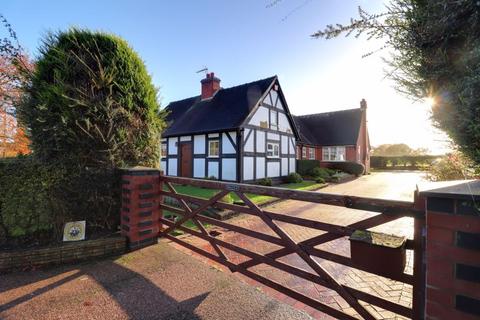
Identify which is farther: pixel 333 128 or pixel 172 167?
pixel 333 128

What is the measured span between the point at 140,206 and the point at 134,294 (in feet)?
5.31

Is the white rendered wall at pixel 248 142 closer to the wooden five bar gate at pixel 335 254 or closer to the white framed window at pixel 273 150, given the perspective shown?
the white framed window at pixel 273 150

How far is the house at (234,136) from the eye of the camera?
12500 mm

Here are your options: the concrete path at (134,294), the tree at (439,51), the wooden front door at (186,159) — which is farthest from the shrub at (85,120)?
the wooden front door at (186,159)

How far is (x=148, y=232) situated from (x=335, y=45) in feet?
13.5

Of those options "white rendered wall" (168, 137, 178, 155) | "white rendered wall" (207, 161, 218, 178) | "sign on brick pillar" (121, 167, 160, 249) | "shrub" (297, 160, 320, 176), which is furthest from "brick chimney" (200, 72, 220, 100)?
"sign on brick pillar" (121, 167, 160, 249)

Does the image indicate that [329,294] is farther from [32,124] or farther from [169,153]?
[169,153]

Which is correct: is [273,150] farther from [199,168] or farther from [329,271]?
[329,271]

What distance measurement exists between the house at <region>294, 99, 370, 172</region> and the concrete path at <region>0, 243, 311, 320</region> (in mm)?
18242

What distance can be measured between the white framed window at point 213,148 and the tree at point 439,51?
11.4 meters

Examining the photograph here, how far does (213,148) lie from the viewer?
13.4 metres

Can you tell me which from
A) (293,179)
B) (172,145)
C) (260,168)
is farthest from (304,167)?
(172,145)

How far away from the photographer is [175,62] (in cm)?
934

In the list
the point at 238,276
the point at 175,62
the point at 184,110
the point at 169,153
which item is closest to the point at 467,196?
the point at 238,276
